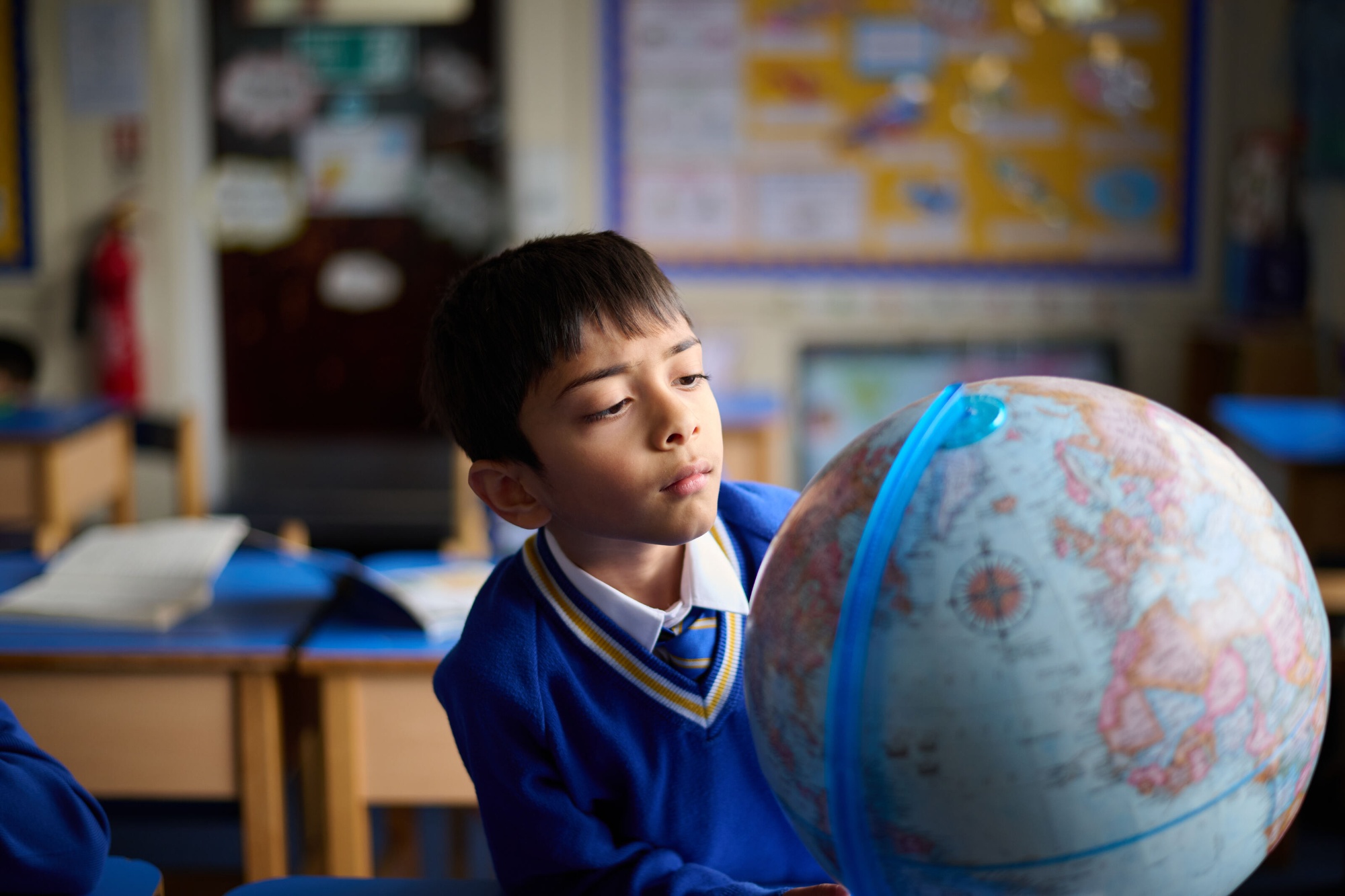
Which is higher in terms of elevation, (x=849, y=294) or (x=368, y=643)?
(x=849, y=294)

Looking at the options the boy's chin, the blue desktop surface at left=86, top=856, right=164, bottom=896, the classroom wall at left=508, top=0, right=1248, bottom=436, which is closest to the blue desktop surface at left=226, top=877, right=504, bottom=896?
the blue desktop surface at left=86, top=856, right=164, bottom=896

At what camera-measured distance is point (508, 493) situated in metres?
0.92

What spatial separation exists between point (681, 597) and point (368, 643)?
2.86ft

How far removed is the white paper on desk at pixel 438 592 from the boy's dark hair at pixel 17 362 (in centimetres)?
271

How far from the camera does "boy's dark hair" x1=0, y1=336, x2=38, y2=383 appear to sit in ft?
13.3

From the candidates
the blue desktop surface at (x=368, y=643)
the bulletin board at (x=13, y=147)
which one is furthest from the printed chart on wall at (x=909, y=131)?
the blue desktop surface at (x=368, y=643)

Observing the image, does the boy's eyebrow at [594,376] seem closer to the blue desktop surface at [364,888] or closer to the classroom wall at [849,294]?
the blue desktop surface at [364,888]

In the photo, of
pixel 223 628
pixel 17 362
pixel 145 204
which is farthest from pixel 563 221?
pixel 223 628

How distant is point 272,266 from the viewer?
528cm

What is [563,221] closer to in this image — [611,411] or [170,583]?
[170,583]

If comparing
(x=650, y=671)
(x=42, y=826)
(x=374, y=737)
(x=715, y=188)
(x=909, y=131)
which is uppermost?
(x=909, y=131)

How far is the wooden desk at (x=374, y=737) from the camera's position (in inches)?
64.0

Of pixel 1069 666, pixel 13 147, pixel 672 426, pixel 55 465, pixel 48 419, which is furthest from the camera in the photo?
pixel 13 147

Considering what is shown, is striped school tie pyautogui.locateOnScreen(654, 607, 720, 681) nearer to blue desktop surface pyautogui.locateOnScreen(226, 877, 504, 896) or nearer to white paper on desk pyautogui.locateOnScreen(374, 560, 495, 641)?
blue desktop surface pyautogui.locateOnScreen(226, 877, 504, 896)
